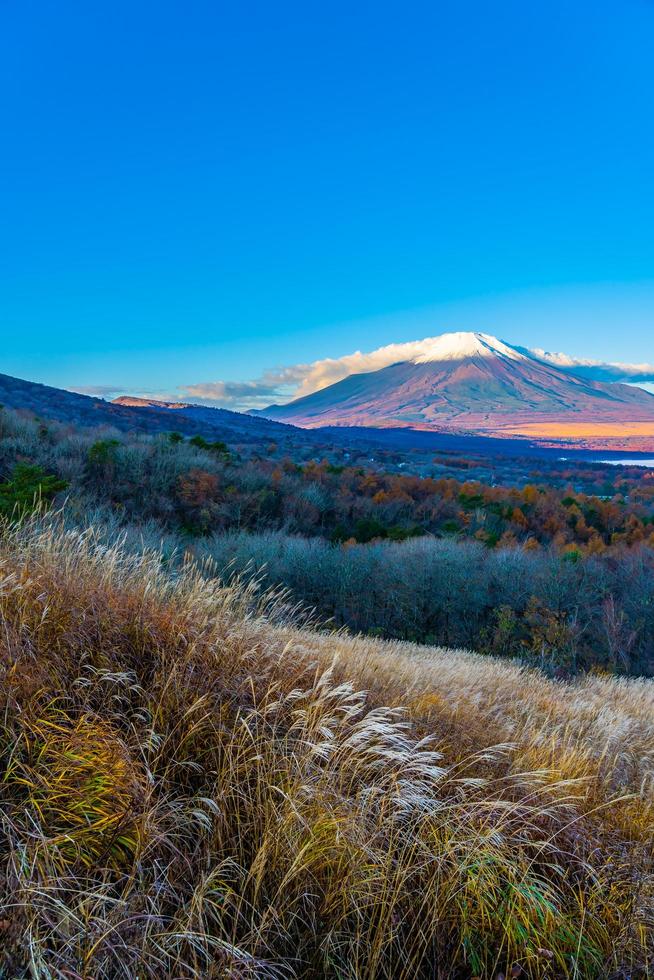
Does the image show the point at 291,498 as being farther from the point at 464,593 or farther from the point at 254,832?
the point at 254,832

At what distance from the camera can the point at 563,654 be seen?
25828 mm

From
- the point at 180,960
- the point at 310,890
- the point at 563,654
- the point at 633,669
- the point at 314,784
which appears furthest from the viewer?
the point at 633,669

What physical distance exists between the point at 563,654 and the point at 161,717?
86.7ft

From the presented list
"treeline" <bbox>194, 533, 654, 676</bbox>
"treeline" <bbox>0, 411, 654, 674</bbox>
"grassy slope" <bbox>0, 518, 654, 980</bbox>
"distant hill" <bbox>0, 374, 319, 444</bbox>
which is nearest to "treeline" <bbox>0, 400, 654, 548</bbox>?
"treeline" <bbox>0, 411, 654, 674</bbox>

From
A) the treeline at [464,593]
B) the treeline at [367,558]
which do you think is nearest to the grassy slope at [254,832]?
the treeline at [367,558]

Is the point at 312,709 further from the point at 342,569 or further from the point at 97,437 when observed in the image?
the point at 97,437

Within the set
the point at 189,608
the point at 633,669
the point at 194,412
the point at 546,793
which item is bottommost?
the point at 633,669

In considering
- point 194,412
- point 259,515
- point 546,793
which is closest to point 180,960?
point 546,793

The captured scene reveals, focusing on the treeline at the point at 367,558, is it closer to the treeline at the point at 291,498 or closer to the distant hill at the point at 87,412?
the treeline at the point at 291,498

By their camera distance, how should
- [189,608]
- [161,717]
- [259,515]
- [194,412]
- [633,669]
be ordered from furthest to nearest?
[194,412] → [259,515] → [633,669] → [189,608] → [161,717]

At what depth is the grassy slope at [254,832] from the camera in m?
2.08

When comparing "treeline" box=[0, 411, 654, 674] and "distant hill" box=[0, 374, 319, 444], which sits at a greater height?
"distant hill" box=[0, 374, 319, 444]

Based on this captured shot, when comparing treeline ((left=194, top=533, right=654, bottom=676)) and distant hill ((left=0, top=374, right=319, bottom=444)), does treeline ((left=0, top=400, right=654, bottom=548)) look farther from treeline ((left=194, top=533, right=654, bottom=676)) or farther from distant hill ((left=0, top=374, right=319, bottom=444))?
distant hill ((left=0, top=374, right=319, bottom=444))

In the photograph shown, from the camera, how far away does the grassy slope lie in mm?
2084
